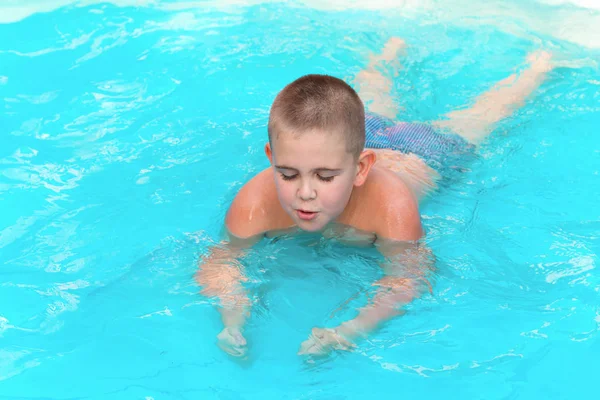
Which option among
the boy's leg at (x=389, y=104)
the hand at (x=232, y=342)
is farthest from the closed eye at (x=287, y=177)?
the boy's leg at (x=389, y=104)

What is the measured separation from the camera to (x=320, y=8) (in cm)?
679

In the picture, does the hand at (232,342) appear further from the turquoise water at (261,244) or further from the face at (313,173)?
the face at (313,173)

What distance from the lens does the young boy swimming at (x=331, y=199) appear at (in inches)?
112

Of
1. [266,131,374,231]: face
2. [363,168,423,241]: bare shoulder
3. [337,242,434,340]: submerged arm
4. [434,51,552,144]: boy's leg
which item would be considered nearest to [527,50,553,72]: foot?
[434,51,552,144]: boy's leg

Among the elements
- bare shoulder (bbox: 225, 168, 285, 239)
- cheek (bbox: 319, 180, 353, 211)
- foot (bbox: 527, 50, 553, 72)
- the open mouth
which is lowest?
bare shoulder (bbox: 225, 168, 285, 239)

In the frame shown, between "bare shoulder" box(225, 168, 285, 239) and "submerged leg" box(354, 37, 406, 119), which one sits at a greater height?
"submerged leg" box(354, 37, 406, 119)

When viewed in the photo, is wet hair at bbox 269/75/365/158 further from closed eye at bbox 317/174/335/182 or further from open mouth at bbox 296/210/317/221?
open mouth at bbox 296/210/317/221

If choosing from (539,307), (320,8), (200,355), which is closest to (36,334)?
(200,355)

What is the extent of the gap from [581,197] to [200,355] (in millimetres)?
2404

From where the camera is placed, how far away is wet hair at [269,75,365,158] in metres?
2.83

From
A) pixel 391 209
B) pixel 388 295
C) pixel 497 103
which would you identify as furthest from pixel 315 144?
pixel 497 103

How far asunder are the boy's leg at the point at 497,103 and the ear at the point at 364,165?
1.53 m

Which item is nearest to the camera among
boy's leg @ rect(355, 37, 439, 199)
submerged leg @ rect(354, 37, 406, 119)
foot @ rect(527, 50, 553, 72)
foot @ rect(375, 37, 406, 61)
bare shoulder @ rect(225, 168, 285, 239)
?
bare shoulder @ rect(225, 168, 285, 239)

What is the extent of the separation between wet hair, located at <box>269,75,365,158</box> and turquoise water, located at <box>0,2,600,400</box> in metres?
0.75
